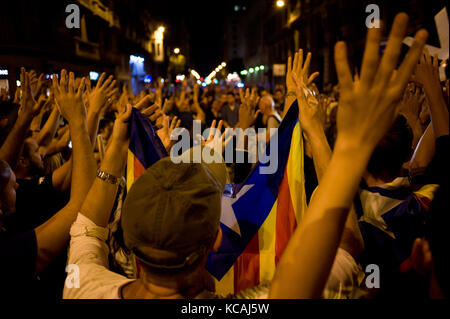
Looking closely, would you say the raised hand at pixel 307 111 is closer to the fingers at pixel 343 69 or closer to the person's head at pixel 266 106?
the fingers at pixel 343 69

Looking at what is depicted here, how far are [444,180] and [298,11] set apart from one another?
42.1 m

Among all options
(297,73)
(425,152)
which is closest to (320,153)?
(297,73)

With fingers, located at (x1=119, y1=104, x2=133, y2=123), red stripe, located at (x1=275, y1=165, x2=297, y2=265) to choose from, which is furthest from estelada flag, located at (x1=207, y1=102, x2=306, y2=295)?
fingers, located at (x1=119, y1=104, x2=133, y2=123)

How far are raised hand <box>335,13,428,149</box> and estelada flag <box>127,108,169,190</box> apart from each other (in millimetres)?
1487

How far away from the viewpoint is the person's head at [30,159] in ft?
12.5

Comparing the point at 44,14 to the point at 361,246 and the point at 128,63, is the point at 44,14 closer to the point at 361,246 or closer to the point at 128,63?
the point at 128,63

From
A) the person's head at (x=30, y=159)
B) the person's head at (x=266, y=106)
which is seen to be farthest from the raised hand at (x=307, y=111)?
the person's head at (x=266, y=106)

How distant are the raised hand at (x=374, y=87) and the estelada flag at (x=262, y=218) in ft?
3.78

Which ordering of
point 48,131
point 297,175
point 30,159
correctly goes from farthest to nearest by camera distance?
point 48,131
point 30,159
point 297,175

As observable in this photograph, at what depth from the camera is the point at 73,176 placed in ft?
7.00

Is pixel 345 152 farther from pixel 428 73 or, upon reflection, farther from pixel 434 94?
pixel 428 73

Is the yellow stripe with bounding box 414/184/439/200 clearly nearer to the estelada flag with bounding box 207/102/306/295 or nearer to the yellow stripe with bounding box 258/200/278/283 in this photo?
the estelada flag with bounding box 207/102/306/295

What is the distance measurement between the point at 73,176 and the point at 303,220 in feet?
4.79
